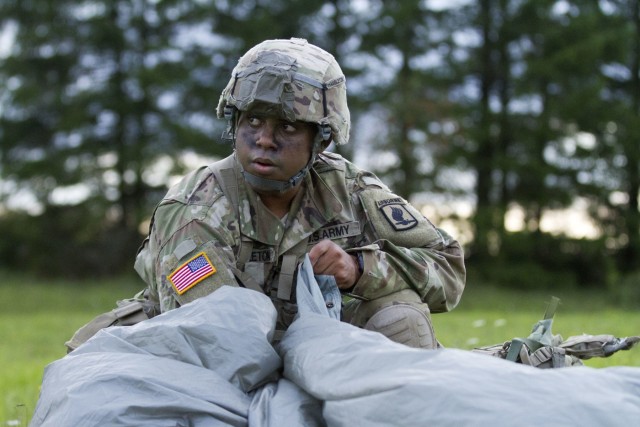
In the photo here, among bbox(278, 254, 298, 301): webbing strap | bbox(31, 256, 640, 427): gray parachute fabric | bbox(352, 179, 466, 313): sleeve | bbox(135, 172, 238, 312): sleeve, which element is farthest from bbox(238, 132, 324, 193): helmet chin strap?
bbox(31, 256, 640, 427): gray parachute fabric

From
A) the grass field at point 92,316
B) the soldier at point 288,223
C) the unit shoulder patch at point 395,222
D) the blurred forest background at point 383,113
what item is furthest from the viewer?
the blurred forest background at point 383,113

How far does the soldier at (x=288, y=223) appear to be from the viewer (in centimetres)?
318

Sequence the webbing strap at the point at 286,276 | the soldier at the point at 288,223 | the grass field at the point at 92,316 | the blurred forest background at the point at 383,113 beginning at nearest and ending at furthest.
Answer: the soldier at the point at 288,223 → the webbing strap at the point at 286,276 → the grass field at the point at 92,316 → the blurred forest background at the point at 383,113

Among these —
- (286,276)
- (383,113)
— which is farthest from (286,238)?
(383,113)

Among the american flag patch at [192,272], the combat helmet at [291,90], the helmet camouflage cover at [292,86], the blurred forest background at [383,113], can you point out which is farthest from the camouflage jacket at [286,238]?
the blurred forest background at [383,113]

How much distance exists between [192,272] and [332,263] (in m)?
0.50

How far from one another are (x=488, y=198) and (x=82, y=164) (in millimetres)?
10672

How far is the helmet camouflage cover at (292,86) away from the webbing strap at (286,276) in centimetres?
51

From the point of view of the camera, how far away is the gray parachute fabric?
215cm

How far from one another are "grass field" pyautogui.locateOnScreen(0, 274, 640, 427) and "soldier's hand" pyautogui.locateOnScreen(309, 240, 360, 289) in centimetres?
129

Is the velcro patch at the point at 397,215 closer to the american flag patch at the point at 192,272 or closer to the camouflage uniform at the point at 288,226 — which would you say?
the camouflage uniform at the point at 288,226

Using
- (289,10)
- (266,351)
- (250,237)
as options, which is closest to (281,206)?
(250,237)

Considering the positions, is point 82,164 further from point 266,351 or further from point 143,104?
point 266,351

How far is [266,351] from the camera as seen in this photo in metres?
2.65
